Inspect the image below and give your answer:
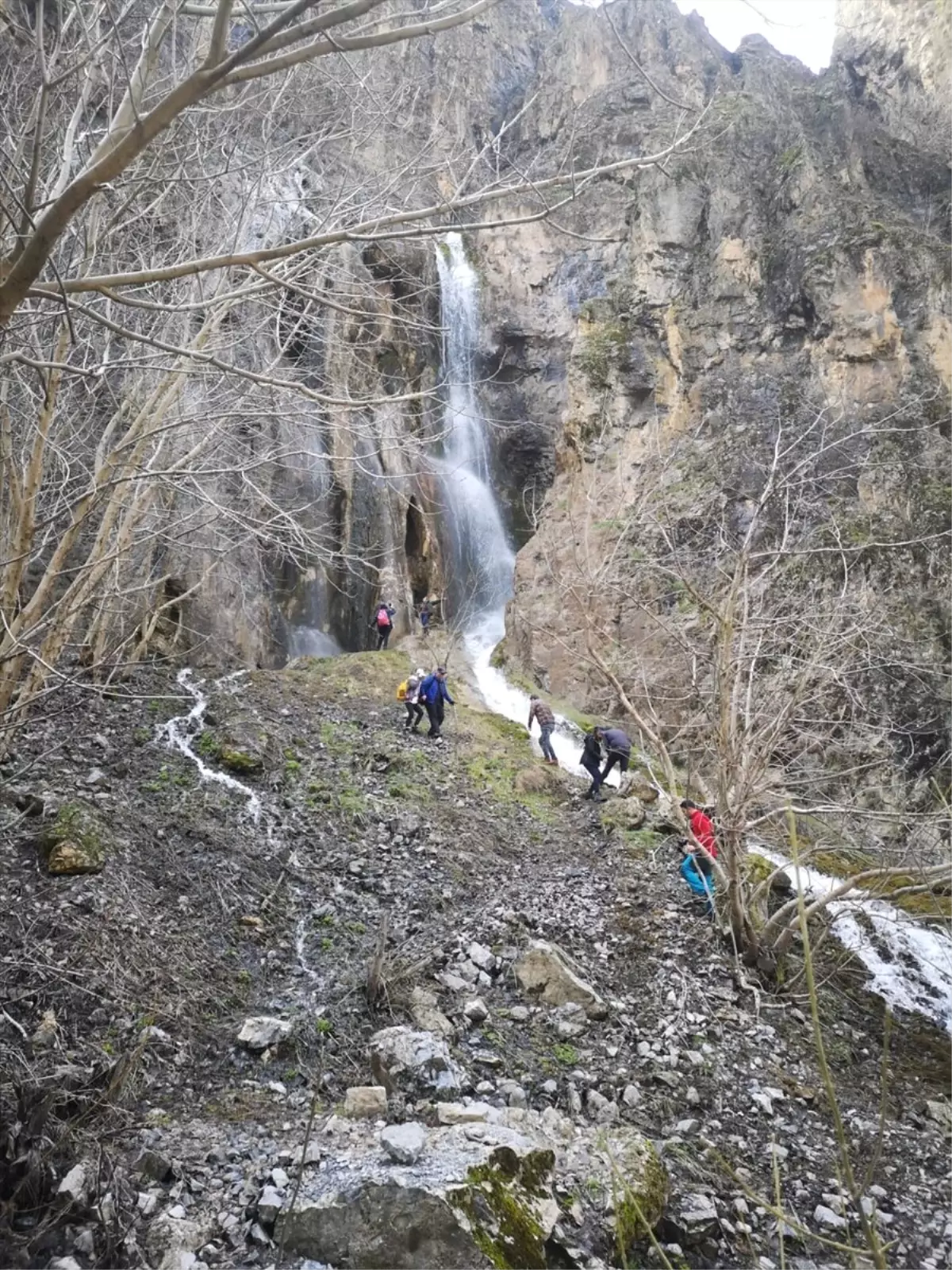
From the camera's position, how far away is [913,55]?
27.0 metres

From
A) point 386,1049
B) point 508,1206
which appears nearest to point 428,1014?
point 386,1049

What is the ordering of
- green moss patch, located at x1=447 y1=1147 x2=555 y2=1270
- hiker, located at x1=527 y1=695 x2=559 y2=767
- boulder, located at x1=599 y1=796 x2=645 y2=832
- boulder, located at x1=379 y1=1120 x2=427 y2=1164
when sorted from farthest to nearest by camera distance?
hiker, located at x1=527 y1=695 x2=559 y2=767, boulder, located at x1=599 y1=796 x2=645 y2=832, boulder, located at x1=379 y1=1120 x2=427 y2=1164, green moss patch, located at x1=447 y1=1147 x2=555 y2=1270

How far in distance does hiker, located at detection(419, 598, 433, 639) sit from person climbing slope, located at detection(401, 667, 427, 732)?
603 centimetres

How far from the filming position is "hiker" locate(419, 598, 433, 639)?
18.8 meters

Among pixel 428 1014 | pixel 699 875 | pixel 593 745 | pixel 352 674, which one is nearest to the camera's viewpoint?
pixel 428 1014

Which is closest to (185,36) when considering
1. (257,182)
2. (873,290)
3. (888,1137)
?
(257,182)

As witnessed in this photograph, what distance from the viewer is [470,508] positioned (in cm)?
2225

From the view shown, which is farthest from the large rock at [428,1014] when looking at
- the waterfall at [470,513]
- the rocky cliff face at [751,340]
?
the waterfall at [470,513]

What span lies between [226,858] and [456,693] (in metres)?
8.64

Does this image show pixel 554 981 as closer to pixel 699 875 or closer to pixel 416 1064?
pixel 416 1064

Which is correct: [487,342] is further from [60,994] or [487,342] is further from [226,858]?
[60,994]

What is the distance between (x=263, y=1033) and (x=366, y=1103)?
3.49 feet

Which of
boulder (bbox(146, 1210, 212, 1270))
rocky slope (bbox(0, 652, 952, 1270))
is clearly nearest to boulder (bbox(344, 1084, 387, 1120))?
rocky slope (bbox(0, 652, 952, 1270))

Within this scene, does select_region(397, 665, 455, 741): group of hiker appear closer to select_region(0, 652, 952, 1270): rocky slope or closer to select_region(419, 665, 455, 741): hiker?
select_region(419, 665, 455, 741): hiker
